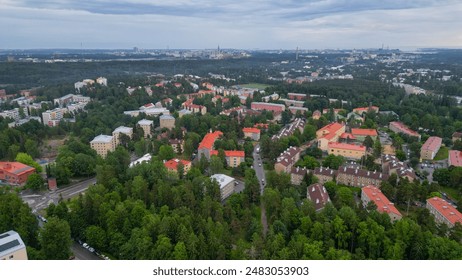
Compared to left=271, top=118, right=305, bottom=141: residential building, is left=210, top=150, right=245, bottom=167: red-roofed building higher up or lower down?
lower down

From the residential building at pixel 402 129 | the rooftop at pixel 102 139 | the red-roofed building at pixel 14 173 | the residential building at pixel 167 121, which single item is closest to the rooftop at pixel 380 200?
the residential building at pixel 402 129

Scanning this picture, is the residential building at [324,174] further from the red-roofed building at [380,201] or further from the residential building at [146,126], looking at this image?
the residential building at [146,126]

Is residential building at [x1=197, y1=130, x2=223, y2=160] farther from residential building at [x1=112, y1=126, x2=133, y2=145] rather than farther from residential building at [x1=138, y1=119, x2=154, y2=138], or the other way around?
residential building at [x1=138, y1=119, x2=154, y2=138]

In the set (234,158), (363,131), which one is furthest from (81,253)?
(363,131)

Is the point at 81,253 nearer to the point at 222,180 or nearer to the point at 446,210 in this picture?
the point at 222,180

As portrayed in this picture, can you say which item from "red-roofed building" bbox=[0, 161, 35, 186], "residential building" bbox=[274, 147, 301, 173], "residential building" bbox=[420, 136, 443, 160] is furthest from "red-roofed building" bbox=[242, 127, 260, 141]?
"red-roofed building" bbox=[0, 161, 35, 186]

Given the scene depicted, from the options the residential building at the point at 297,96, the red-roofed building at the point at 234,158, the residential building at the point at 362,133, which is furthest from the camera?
the residential building at the point at 297,96

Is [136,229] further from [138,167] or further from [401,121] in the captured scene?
[401,121]
